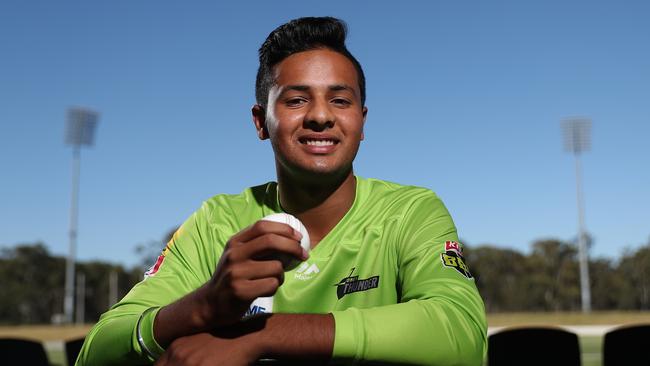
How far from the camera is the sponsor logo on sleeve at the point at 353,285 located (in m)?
2.66

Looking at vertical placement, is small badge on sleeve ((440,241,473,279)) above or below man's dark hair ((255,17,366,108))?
below

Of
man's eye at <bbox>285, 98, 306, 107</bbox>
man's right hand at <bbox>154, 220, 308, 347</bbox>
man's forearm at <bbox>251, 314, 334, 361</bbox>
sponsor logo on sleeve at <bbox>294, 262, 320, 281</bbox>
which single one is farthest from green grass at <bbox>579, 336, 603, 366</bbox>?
man's right hand at <bbox>154, 220, 308, 347</bbox>

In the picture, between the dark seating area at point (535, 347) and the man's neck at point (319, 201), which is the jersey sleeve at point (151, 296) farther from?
the dark seating area at point (535, 347)

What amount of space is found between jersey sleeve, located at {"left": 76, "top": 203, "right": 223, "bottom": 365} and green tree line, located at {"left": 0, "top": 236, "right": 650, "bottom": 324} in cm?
8318

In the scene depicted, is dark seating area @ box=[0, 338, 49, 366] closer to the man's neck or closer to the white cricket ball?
the man's neck

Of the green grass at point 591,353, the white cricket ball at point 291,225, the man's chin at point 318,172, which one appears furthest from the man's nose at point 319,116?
the green grass at point 591,353

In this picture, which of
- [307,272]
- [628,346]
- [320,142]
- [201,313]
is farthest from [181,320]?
[628,346]

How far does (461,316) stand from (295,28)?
1282 millimetres

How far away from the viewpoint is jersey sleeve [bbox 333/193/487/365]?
2.01 metres

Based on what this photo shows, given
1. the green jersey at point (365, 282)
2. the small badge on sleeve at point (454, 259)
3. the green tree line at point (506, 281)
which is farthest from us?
the green tree line at point (506, 281)

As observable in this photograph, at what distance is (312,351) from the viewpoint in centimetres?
196

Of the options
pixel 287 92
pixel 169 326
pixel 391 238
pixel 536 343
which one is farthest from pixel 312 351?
pixel 536 343

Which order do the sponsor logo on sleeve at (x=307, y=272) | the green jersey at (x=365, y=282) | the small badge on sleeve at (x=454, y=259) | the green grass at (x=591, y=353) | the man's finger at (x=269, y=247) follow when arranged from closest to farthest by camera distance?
the man's finger at (x=269, y=247)
the green jersey at (x=365, y=282)
the small badge on sleeve at (x=454, y=259)
the sponsor logo on sleeve at (x=307, y=272)
the green grass at (x=591, y=353)

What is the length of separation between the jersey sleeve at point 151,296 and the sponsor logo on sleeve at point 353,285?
50 centimetres
